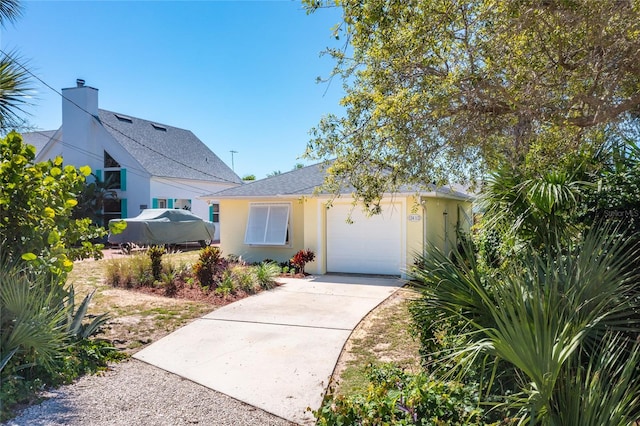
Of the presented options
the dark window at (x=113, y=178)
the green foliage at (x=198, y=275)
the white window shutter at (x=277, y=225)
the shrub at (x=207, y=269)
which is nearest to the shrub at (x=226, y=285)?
the green foliage at (x=198, y=275)

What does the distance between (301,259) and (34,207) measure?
9.32 metres

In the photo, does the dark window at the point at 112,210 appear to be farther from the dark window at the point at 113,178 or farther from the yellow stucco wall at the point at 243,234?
the yellow stucco wall at the point at 243,234

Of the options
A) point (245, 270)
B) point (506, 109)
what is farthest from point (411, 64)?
point (245, 270)

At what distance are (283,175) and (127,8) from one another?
31.1ft

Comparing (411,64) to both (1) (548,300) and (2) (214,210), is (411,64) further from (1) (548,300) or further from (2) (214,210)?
(2) (214,210)

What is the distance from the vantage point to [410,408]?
2992 millimetres

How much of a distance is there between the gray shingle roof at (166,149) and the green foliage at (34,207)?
20638 mm

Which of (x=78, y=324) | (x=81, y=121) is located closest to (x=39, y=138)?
(x=81, y=121)

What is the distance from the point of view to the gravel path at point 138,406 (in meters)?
4.19

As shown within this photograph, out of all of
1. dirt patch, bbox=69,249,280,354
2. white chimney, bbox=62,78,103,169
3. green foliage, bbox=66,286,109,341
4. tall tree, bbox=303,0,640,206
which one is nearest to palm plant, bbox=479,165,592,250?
tall tree, bbox=303,0,640,206

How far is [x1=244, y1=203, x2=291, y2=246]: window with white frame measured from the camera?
50.6 feet

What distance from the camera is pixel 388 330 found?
755 cm

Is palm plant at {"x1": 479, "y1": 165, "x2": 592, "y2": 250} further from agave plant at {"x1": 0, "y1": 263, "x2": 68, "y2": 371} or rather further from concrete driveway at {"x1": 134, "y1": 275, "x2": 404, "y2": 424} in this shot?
agave plant at {"x1": 0, "y1": 263, "x2": 68, "y2": 371}

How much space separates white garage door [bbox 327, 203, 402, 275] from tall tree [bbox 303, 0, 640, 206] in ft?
20.6
